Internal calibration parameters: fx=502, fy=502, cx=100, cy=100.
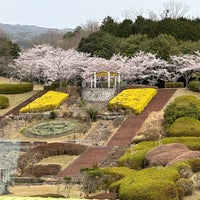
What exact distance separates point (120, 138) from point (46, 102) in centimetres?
944

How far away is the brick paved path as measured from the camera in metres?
22.2

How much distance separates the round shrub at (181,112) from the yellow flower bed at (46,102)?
9.54 m

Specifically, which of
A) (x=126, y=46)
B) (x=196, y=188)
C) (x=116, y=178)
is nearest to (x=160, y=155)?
(x=116, y=178)

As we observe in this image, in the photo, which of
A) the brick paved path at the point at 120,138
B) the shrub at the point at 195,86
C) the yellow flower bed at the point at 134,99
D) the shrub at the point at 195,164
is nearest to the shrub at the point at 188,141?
the brick paved path at the point at 120,138

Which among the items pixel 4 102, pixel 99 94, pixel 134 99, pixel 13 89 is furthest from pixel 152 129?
pixel 13 89

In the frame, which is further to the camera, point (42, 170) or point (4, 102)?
point (4, 102)

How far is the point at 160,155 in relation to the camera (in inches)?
736

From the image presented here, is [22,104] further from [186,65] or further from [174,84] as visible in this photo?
[186,65]

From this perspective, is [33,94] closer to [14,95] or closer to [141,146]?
[14,95]

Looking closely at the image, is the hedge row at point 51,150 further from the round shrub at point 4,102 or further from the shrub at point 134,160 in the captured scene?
the round shrub at point 4,102

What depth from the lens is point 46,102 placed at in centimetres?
3556

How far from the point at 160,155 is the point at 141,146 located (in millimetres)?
4746

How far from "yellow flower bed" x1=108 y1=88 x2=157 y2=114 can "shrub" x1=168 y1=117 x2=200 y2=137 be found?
5.83m

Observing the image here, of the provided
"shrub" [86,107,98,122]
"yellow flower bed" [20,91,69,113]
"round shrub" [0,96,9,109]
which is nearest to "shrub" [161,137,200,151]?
"shrub" [86,107,98,122]
